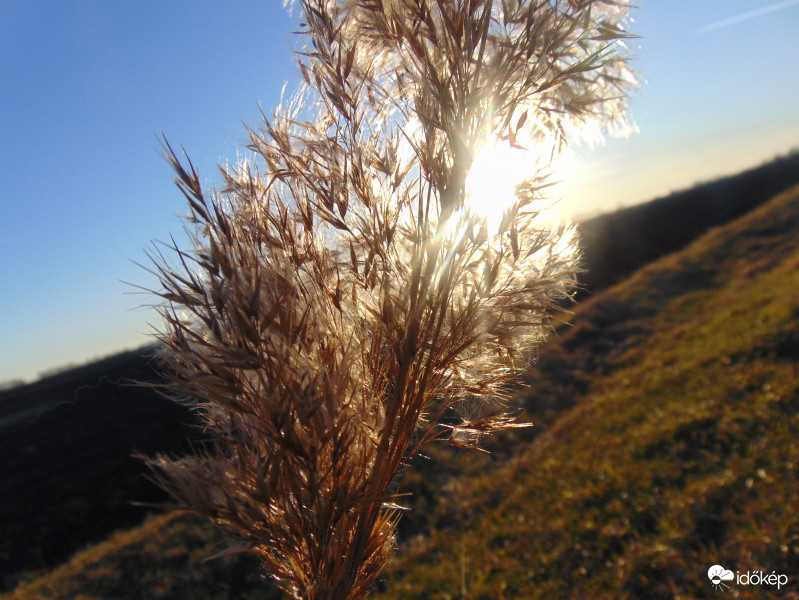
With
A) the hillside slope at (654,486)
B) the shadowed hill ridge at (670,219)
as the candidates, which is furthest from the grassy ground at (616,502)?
the shadowed hill ridge at (670,219)

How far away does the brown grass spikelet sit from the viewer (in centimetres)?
118

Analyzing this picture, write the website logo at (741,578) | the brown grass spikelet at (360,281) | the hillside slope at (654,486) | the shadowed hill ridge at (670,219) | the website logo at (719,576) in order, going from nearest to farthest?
the brown grass spikelet at (360,281), the website logo at (741,578), the website logo at (719,576), the hillside slope at (654,486), the shadowed hill ridge at (670,219)

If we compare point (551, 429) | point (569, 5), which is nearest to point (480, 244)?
point (569, 5)

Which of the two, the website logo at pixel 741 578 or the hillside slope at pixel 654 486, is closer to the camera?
the website logo at pixel 741 578

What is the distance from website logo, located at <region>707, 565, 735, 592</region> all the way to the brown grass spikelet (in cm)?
433

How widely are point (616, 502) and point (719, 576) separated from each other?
180 cm

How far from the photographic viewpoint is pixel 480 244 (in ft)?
4.58

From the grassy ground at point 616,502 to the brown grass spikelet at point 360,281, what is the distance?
143 inches

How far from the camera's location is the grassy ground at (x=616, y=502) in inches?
191

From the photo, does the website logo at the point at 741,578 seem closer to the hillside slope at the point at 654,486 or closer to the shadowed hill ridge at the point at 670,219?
the hillside slope at the point at 654,486

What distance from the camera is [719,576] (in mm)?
4270

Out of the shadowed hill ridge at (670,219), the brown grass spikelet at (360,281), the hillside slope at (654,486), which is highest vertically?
the brown grass spikelet at (360,281)

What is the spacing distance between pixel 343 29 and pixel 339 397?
3.90 ft

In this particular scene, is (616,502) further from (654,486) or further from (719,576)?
(719,576)
